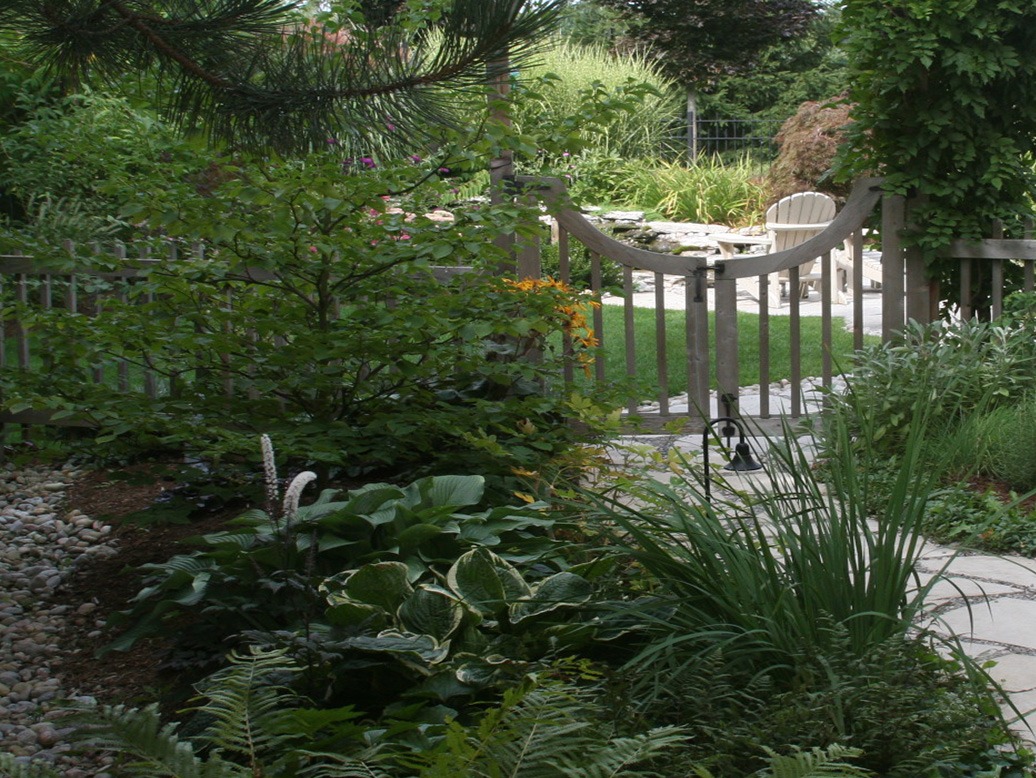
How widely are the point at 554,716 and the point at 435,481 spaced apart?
1.37 m

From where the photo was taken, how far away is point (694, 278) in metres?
5.91

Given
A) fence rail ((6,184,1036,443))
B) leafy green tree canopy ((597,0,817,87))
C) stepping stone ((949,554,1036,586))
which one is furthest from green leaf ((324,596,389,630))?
leafy green tree canopy ((597,0,817,87))

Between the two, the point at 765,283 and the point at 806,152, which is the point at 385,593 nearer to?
the point at 765,283

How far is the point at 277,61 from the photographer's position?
4.01 metres

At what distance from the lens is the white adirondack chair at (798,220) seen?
1134 centimetres

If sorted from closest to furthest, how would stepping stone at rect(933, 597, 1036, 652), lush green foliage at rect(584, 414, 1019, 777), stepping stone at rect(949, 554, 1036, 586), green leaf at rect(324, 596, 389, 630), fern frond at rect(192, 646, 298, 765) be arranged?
A: fern frond at rect(192, 646, 298, 765), lush green foliage at rect(584, 414, 1019, 777), green leaf at rect(324, 596, 389, 630), stepping stone at rect(933, 597, 1036, 652), stepping stone at rect(949, 554, 1036, 586)

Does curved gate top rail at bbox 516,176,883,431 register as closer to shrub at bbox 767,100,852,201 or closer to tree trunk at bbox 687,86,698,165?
shrub at bbox 767,100,852,201

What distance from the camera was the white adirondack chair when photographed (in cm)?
1134

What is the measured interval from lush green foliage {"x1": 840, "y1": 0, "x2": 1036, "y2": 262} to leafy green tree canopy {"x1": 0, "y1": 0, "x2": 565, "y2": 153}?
8.78ft

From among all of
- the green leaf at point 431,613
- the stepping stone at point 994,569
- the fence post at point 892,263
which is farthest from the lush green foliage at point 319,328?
the fence post at point 892,263

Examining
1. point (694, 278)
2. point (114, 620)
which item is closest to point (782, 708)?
point (114, 620)

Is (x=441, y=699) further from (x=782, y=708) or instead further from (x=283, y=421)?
(x=283, y=421)

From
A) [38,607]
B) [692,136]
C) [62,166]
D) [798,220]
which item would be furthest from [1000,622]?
[692,136]

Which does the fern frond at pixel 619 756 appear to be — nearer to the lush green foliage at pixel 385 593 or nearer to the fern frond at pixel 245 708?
the fern frond at pixel 245 708
